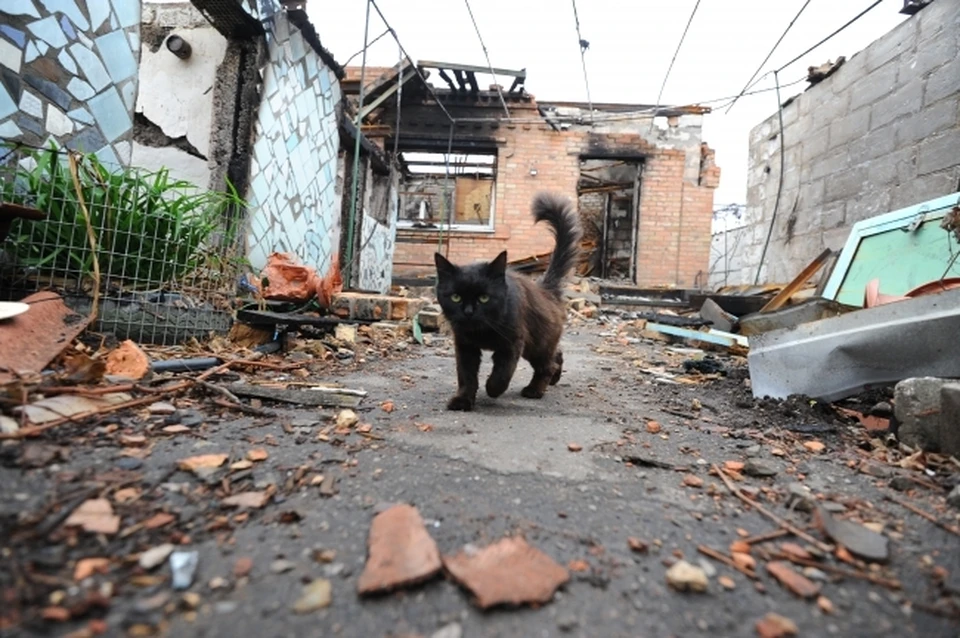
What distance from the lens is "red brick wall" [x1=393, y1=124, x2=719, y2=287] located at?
1056 centimetres

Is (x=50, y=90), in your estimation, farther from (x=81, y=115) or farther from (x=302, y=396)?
(x=302, y=396)

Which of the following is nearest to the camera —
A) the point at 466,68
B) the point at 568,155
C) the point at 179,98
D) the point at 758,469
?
the point at 758,469

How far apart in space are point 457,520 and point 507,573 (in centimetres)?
26

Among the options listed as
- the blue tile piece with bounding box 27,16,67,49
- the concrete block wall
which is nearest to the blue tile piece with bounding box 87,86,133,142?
the blue tile piece with bounding box 27,16,67,49

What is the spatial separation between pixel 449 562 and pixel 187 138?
4.96 metres

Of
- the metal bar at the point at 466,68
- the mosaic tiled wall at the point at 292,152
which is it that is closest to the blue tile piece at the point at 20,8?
the mosaic tiled wall at the point at 292,152

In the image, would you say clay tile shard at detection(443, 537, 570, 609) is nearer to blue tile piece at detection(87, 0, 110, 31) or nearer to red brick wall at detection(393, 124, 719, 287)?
blue tile piece at detection(87, 0, 110, 31)

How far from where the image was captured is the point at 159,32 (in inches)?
181

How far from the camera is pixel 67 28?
2.89 metres

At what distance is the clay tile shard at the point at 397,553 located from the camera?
976 mm

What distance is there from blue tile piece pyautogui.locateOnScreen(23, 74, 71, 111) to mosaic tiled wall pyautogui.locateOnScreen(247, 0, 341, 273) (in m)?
1.56

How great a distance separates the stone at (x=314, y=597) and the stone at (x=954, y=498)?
172 cm

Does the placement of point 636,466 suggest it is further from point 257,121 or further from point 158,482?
point 257,121

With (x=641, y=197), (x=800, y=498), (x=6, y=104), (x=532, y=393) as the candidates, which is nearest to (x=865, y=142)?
(x=641, y=197)
